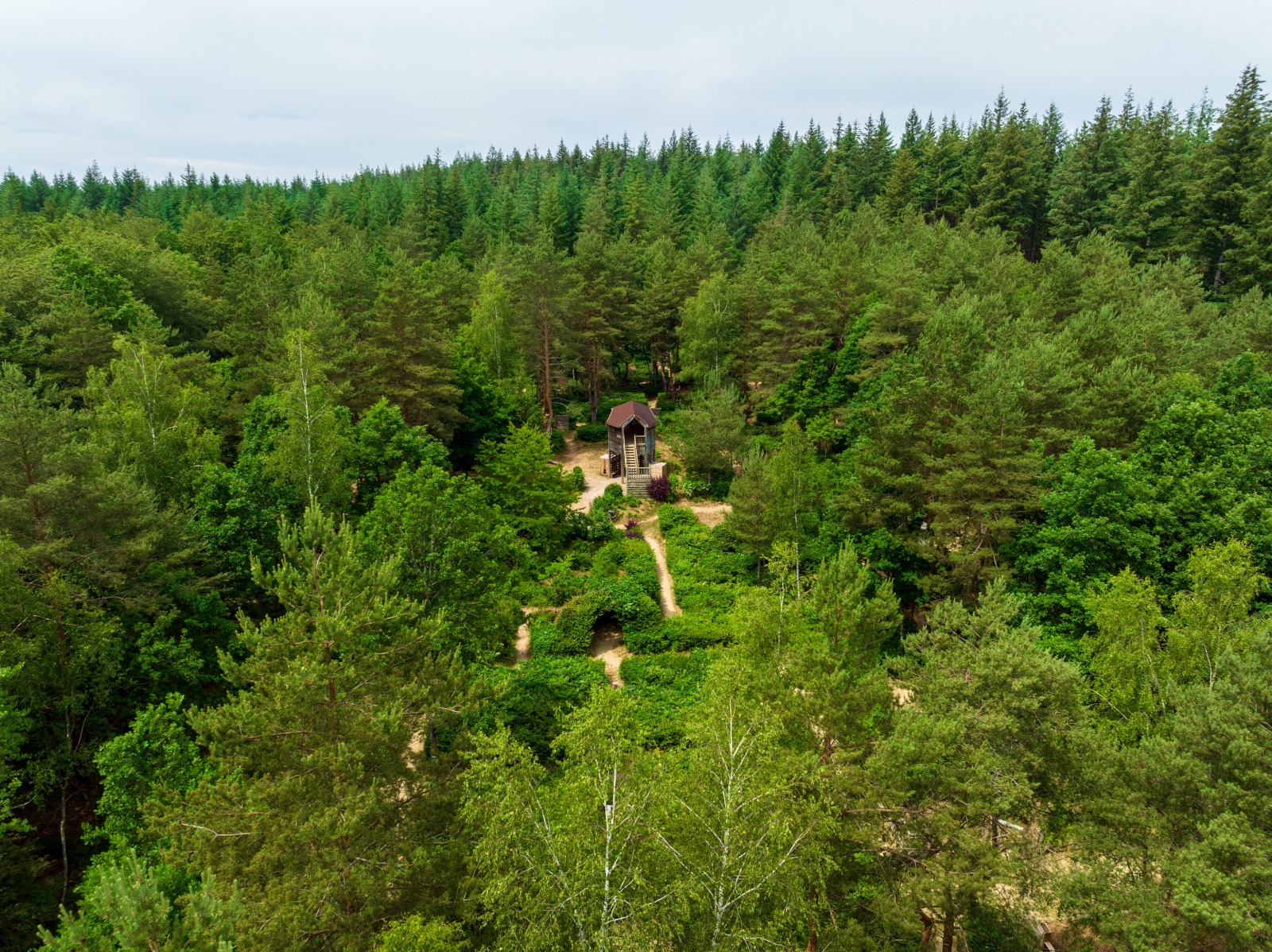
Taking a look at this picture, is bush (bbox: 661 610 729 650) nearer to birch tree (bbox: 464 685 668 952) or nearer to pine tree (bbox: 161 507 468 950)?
pine tree (bbox: 161 507 468 950)

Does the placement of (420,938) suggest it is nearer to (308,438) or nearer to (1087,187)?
(308,438)

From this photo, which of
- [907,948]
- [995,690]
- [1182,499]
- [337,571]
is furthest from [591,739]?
[1182,499]

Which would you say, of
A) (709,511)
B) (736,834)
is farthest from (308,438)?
(709,511)

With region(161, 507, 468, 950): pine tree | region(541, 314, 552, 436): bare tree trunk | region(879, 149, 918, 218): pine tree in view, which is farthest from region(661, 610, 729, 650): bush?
region(879, 149, 918, 218): pine tree

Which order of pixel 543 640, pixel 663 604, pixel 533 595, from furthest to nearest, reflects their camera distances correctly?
pixel 663 604, pixel 533 595, pixel 543 640

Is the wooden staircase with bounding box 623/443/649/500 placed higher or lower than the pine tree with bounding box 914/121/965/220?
lower

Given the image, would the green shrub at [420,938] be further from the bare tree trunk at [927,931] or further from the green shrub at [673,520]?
the green shrub at [673,520]

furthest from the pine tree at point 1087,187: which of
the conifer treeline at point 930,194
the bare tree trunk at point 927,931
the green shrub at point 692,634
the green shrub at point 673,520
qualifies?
the bare tree trunk at point 927,931
